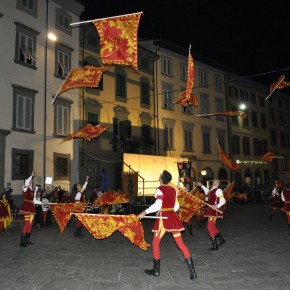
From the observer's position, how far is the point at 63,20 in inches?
941

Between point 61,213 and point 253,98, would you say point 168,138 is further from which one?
point 61,213

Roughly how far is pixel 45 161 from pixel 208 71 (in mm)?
22579

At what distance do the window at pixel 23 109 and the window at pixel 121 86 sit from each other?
25.3ft

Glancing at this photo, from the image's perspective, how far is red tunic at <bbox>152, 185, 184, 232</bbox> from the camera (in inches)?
277

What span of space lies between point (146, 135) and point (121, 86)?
15.6 ft

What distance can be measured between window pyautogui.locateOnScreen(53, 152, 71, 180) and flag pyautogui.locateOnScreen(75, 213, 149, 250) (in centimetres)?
1490

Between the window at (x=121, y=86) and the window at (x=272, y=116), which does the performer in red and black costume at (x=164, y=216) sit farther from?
the window at (x=272, y=116)

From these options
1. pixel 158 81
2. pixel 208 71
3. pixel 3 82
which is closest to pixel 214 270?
pixel 3 82

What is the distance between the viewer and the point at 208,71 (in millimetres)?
37500

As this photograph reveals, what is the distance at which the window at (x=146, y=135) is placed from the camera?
29.2 metres

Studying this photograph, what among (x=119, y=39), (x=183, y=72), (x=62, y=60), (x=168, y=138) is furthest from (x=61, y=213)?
(x=183, y=72)

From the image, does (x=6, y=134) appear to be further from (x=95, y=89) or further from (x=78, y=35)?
(x=78, y=35)

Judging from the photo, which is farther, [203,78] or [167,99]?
[203,78]

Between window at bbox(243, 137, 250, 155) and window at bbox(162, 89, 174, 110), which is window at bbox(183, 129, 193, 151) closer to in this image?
window at bbox(162, 89, 174, 110)
